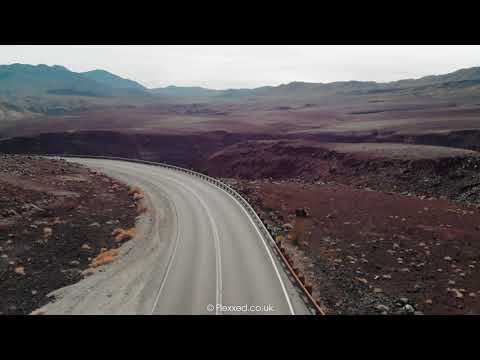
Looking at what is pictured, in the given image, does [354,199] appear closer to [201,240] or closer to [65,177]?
[201,240]

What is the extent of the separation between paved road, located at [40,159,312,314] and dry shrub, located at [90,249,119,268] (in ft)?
1.80

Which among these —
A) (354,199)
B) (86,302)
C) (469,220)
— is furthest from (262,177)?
(86,302)

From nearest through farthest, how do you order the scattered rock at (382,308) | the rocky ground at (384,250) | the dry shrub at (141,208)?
1. the scattered rock at (382,308)
2. the rocky ground at (384,250)
3. the dry shrub at (141,208)

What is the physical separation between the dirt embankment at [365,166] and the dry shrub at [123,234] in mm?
29485

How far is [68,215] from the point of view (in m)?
26.4

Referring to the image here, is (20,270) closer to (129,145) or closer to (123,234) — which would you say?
(123,234)

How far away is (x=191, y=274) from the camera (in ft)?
54.6

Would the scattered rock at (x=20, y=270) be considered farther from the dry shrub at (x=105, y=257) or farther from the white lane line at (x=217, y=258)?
the white lane line at (x=217, y=258)

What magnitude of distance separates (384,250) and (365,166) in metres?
27.1

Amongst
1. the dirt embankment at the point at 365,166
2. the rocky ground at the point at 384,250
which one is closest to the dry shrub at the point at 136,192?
the rocky ground at the point at 384,250

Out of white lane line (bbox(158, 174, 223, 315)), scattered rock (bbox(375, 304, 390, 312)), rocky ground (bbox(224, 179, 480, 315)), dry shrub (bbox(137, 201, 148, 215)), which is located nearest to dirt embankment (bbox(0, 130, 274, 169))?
dry shrub (bbox(137, 201, 148, 215))

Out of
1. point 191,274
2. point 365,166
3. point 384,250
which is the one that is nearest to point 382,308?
point 384,250

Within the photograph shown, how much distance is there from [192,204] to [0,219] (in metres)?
14.0

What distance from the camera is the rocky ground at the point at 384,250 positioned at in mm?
15414
